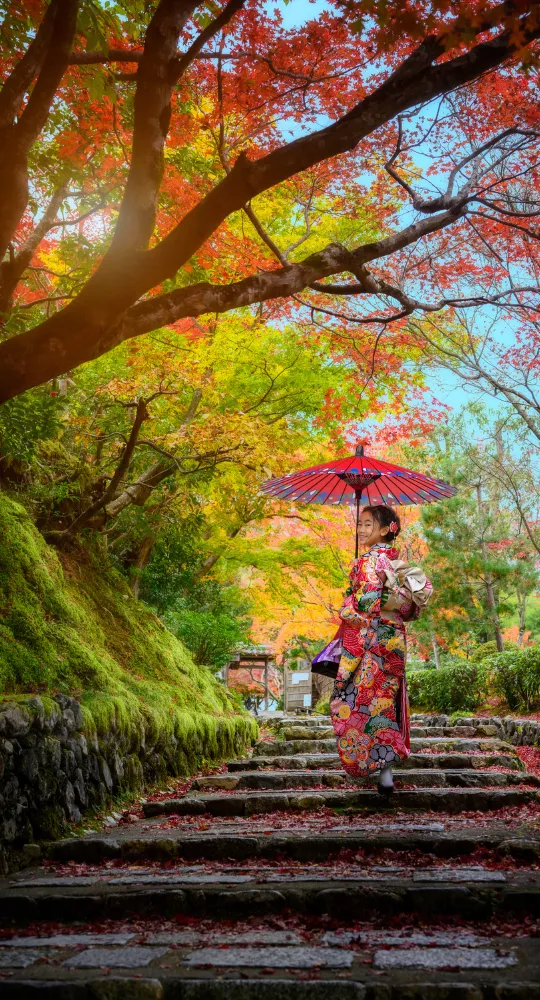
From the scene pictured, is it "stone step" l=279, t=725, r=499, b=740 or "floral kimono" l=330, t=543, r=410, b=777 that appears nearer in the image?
"floral kimono" l=330, t=543, r=410, b=777

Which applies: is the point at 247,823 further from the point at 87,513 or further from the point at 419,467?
the point at 419,467

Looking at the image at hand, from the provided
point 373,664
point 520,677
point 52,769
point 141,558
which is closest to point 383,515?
point 373,664

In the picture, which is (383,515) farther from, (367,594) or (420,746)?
(420,746)

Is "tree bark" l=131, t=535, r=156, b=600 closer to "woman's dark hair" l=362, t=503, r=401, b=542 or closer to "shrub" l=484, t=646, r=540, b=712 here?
"woman's dark hair" l=362, t=503, r=401, b=542

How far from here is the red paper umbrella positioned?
7.36 meters

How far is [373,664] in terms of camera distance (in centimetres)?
619

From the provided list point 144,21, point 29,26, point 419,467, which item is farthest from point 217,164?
point 419,467

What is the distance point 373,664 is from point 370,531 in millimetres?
1081

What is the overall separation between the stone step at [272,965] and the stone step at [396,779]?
139 inches

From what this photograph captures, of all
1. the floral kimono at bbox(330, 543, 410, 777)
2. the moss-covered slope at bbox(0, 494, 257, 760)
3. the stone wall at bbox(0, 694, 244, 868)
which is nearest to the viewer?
the stone wall at bbox(0, 694, 244, 868)

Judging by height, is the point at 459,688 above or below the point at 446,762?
above

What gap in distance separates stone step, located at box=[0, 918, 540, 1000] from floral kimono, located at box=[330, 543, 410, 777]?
2.81 metres

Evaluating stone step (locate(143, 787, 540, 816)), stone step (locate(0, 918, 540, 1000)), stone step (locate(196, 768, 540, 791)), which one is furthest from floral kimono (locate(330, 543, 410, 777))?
stone step (locate(0, 918, 540, 1000))

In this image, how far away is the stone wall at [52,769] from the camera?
472cm
